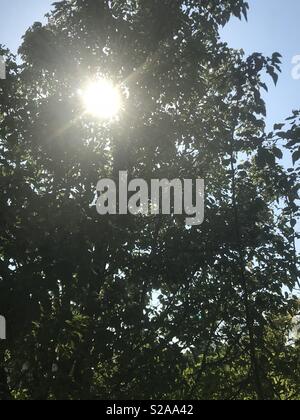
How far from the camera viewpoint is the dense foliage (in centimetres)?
526

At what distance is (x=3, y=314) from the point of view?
4.75 meters

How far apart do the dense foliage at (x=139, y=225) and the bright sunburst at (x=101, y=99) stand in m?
0.17

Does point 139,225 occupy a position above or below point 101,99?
below

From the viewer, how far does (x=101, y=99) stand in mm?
7191

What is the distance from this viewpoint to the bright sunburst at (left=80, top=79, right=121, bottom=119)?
23.0 ft

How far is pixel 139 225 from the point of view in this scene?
Result: 683cm

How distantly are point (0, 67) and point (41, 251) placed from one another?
339 cm

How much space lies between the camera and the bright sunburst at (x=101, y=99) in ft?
23.0

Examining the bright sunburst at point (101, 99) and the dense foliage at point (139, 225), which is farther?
the bright sunburst at point (101, 99)

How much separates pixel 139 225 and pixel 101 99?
7.41 ft

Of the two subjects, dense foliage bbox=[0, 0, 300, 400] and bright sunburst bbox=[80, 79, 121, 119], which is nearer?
dense foliage bbox=[0, 0, 300, 400]

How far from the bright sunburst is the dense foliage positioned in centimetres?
17

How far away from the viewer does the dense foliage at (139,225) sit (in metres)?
5.26
